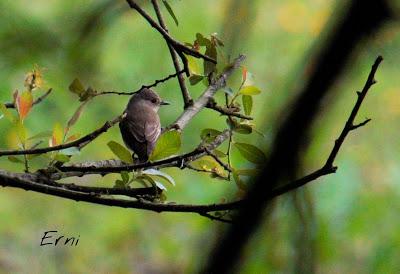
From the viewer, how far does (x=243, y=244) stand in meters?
0.76

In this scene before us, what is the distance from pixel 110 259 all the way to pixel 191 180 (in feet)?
2.88

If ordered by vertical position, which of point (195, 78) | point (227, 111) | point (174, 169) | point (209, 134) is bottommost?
point (209, 134)

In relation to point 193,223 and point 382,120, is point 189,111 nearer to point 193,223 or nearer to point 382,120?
point 193,223

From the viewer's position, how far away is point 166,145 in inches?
64.2

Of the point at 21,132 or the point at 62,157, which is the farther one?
the point at 21,132

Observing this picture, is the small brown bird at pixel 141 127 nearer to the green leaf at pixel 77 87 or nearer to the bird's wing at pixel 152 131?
the bird's wing at pixel 152 131

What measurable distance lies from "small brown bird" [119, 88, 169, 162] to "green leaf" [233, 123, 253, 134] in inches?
33.6

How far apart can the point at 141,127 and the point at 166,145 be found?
170 centimetres

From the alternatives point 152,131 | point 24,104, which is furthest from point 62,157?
point 152,131

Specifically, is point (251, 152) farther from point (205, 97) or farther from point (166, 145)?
point (205, 97)

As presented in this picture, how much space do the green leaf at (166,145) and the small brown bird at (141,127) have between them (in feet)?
3.29

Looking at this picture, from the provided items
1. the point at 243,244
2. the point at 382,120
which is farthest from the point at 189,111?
the point at 382,120

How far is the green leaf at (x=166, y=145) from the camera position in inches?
63.9

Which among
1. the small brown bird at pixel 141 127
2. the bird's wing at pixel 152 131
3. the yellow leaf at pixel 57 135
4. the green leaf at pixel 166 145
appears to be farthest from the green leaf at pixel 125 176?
the bird's wing at pixel 152 131
